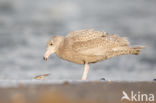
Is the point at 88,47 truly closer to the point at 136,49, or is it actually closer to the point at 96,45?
the point at 96,45

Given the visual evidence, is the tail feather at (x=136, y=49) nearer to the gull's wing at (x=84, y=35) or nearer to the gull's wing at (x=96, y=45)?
the gull's wing at (x=96, y=45)

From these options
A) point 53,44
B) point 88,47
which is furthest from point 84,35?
point 53,44

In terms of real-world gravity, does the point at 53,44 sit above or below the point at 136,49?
above

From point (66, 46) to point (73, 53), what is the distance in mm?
295

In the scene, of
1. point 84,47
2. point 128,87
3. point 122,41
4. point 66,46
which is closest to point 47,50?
point 66,46

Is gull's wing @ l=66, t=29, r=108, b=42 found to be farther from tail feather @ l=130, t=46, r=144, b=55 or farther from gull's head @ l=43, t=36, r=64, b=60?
tail feather @ l=130, t=46, r=144, b=55

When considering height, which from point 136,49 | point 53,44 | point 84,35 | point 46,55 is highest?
point 84,35

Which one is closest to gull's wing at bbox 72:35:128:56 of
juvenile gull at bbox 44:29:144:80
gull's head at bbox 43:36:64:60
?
juvenile gull at bbox 44:29:144:80

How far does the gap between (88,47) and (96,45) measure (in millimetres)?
210

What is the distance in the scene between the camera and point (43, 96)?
304 cm

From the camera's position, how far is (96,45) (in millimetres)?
6707

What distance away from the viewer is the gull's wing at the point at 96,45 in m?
6.65

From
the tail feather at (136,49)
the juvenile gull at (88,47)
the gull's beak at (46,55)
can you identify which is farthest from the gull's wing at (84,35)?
the tail feather at (136,49)

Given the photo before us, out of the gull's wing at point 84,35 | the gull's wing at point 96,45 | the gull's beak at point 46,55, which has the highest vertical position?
the gull's wing at point 84,35
